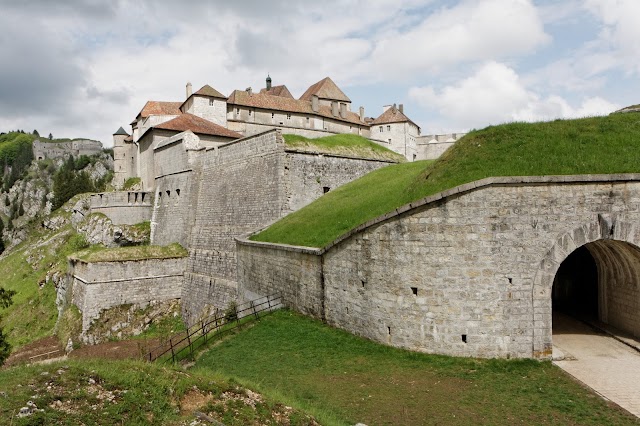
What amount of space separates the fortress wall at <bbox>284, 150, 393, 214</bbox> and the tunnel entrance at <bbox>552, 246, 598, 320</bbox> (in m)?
12.4

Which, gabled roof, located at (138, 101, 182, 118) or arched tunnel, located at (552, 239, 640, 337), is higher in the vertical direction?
gabled roof, located at (138, 101, 182, 118)

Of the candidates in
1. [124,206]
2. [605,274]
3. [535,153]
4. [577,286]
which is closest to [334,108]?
[124,206]

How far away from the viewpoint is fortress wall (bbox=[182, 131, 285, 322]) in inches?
904

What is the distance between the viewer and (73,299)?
27.6 meters

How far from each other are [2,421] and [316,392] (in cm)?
582

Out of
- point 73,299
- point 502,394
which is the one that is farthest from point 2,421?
point 73,299

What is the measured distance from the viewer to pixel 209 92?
39.6m

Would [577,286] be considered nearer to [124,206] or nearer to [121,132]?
[124,206]

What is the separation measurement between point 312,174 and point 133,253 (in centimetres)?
1270

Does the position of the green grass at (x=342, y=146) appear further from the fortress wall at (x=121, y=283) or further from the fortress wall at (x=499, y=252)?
the fortress wall at (x=499, y=252)

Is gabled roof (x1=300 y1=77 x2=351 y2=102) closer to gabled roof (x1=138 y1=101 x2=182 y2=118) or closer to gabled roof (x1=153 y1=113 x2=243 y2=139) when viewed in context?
gabled roof (x1=138 y1=101 x2=182 y2=118)

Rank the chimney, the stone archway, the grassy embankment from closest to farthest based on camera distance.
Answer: the stone archway < the grassy embankment < the chimney

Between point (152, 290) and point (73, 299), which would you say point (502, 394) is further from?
point (73, 299)

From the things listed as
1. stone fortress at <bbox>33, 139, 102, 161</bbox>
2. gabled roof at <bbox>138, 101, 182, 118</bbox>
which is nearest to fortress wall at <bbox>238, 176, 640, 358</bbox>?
gabled roof at <bbox>138, 101, 182, 118</bbox>
